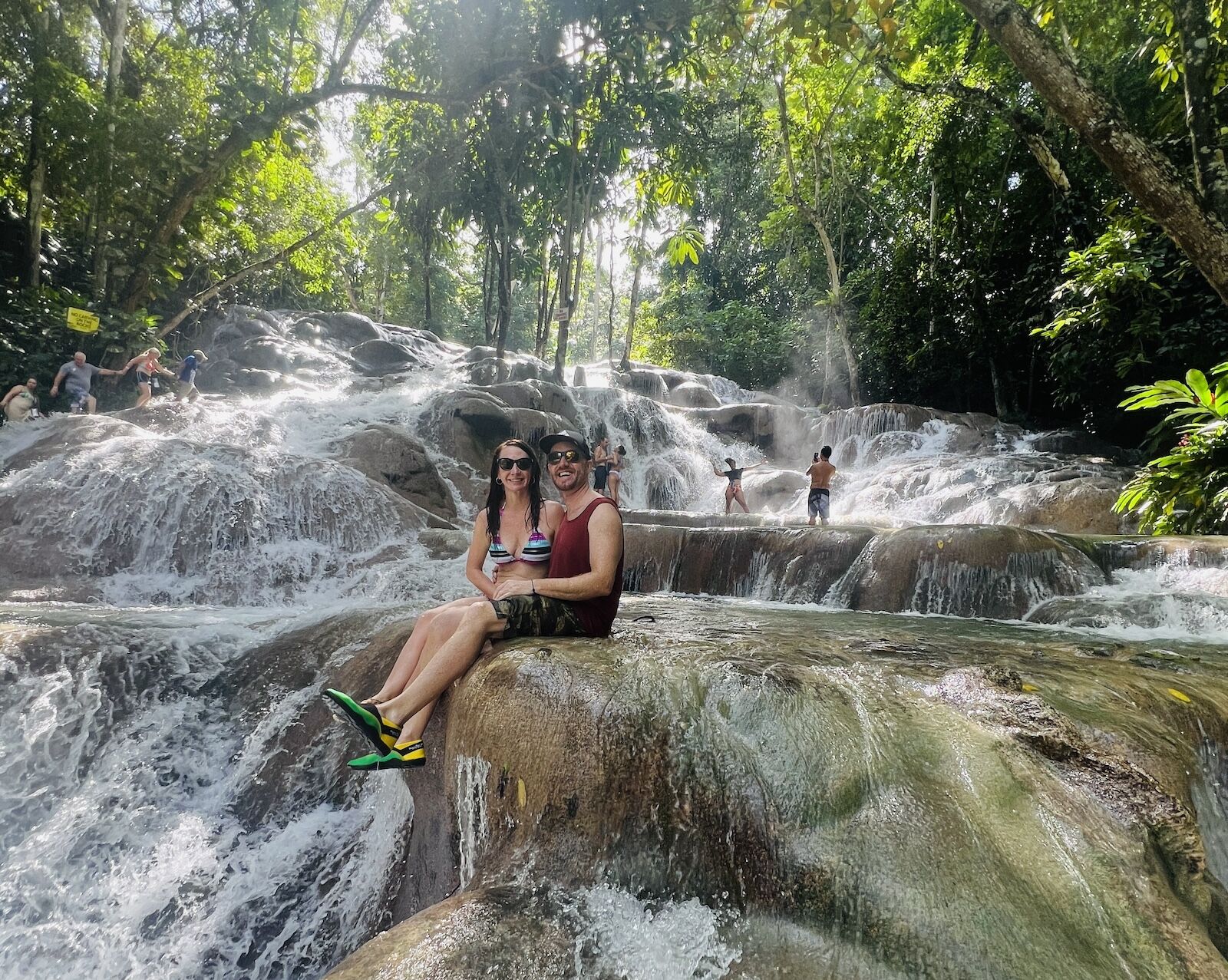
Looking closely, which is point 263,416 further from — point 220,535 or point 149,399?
point 220,535

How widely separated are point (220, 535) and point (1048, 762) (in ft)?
27.7

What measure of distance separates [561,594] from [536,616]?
0.50 ft

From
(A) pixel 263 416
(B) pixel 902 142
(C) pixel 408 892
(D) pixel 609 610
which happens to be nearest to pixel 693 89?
(B) pixel 902 142

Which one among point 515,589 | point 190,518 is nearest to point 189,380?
point 190,518

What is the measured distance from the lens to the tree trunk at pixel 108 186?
1243cm

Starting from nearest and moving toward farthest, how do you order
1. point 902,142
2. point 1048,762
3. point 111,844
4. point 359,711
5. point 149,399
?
point 1048,762, point 359,711, point 111,844, point 149,399, point 902,142

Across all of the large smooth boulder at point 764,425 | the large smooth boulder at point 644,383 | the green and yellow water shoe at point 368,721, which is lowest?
the green and yellow water shoe at point 368,721

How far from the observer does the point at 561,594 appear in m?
3.19

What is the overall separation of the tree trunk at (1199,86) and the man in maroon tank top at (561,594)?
483 centimetres

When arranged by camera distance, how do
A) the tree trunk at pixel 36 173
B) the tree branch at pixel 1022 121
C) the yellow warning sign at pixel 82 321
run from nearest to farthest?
1. the yellow warning sign at pixel 82 321
2. the tree trunk at pixel 36 173
3. the tree branch at pixel 1022 121

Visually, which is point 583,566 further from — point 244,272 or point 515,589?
point 244,272

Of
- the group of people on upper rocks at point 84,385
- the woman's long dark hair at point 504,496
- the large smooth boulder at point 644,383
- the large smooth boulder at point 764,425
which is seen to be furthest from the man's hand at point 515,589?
the large smooth boulder at point 644,383

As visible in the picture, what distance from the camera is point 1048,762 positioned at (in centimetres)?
234

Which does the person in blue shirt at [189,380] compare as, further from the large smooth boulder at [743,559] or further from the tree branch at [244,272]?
the large smooth boulder at [743,559]
